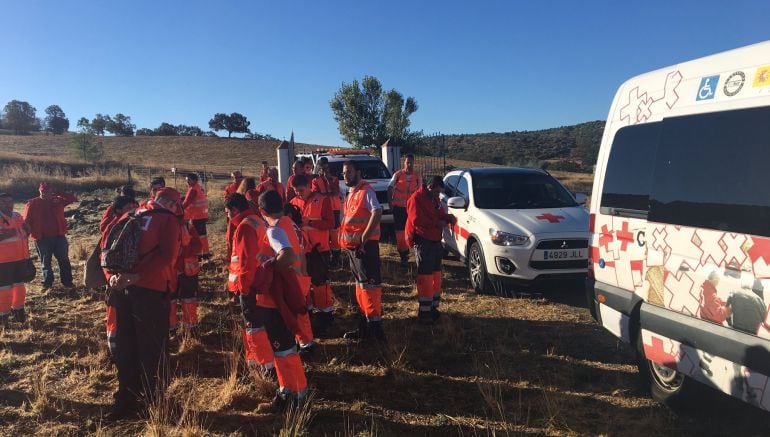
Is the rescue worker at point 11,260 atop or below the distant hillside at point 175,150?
below

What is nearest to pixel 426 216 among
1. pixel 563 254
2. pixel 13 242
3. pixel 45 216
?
pixel 563 254

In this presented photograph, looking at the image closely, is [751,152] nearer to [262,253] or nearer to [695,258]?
[695,258]

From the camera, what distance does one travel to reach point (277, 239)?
11.6 feet

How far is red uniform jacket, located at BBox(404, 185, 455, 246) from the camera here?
5746 mm

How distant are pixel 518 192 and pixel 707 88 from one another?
446 centimetres

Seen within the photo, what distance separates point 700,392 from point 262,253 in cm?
337

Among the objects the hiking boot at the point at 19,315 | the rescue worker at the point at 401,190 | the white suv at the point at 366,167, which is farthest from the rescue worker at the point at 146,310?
the white suv at the point at 366,167

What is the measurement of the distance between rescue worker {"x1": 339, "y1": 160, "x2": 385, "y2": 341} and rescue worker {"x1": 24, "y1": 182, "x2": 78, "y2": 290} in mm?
5375

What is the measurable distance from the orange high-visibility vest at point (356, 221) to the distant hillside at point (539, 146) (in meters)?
36.3

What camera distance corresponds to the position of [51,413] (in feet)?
13.2

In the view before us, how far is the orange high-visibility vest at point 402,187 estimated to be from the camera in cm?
870

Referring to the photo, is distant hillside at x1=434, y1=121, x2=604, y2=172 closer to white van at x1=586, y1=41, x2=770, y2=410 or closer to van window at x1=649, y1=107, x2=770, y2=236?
white van at x1=586, y1=41, x2=770, y2=410

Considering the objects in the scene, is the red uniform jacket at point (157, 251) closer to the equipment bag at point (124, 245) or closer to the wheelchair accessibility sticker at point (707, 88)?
the equipment bag at point (124, 245)

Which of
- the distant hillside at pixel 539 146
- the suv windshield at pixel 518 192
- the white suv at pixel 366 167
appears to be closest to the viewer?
the suv windshield at pixel 518 192
